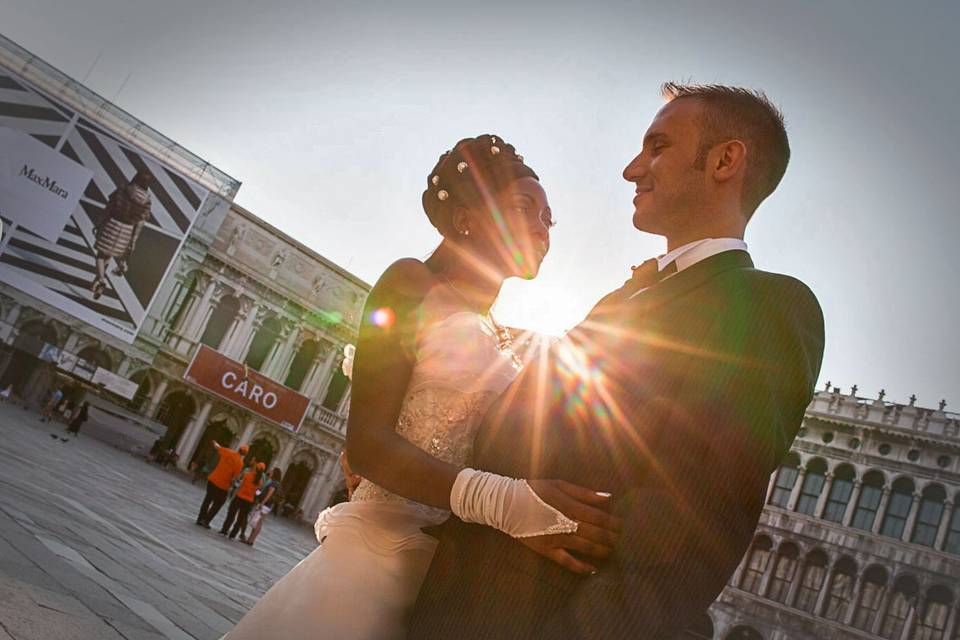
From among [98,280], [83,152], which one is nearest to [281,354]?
[98,280]

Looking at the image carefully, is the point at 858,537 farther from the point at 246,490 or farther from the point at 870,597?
the point at 246,490

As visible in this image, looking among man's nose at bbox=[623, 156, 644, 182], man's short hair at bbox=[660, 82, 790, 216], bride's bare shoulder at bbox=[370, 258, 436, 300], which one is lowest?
bride's bare shoulder at bbox=[370, 258, 436, 300]

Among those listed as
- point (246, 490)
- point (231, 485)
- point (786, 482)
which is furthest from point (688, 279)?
point (786, 482)

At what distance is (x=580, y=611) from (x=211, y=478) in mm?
12915

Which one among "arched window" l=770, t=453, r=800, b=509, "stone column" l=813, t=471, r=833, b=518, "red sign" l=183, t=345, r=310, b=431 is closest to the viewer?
"stone column" l=813, t=471, r=833, b=518

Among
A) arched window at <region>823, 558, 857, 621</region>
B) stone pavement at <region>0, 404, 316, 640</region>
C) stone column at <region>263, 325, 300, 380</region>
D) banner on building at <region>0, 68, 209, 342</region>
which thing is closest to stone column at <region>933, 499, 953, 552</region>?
arched window at <region>823, 558, 857, 621</region>

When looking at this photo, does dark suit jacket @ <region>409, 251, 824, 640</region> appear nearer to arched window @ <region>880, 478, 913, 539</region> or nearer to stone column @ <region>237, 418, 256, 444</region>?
arched window @ <region>880, 478, 913, 539</region>

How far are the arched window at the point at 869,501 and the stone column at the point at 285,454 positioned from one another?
25990 mm

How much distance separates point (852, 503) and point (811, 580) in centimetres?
377

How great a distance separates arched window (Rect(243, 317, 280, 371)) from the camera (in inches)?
1500

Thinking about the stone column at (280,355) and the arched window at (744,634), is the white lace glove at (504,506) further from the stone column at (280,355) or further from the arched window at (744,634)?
the stone column at (280,355)

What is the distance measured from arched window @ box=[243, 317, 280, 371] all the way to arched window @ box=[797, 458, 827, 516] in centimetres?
2612

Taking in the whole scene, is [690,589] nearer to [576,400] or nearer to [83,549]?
[576,400]

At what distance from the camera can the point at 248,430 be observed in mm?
37406
